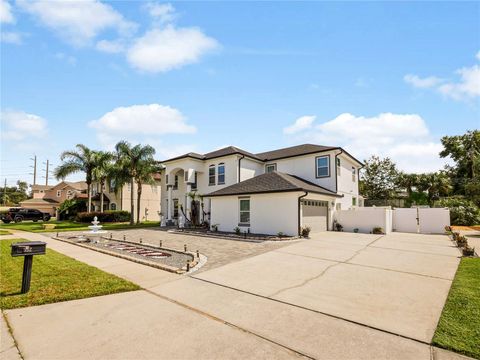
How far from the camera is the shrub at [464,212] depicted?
83.8 feet

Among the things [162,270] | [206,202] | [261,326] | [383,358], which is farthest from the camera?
[206,202]

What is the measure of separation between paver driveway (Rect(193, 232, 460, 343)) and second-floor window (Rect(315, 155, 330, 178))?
33.3 ft

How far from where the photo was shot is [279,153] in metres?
25.5

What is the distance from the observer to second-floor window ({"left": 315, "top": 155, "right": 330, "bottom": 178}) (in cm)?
2070

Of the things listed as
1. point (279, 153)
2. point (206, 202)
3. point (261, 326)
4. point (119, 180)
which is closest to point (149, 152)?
point (119, 180)

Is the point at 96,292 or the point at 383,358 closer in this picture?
the point at 383,358

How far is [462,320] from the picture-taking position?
4426 mm

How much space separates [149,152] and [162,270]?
2164 cm

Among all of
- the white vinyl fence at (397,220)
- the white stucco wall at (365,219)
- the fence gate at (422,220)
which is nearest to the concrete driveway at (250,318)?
the white stucco wall at (365,219)

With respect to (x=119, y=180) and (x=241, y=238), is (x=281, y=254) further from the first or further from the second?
(x=119, y=180)

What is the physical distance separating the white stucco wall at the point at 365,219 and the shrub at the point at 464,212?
446 inches

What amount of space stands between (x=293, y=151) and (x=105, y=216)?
23.9 metres

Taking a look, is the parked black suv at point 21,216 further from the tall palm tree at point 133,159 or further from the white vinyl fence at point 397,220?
the white vinyl fence at point 397,220

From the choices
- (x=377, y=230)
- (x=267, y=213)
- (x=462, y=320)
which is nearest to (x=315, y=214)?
(x=267, y=213)
